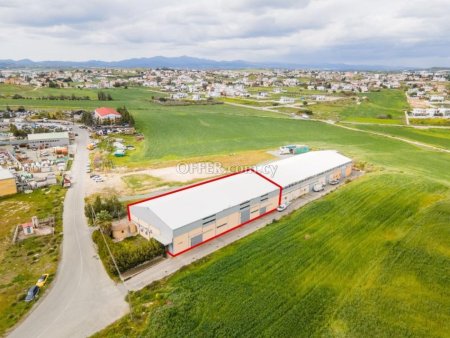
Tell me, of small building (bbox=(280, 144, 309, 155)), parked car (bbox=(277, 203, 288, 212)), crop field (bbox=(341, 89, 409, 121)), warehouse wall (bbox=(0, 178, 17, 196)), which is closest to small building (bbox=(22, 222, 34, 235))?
warehouse wall (bbox=(0, 178, 17, 196))

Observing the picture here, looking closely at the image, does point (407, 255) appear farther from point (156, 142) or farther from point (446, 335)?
point (156, 142)

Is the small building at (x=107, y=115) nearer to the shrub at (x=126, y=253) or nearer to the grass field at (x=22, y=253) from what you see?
the grass field at (x=22, y=253)

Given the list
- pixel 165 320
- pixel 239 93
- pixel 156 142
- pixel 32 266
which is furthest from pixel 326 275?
pixel 239 93

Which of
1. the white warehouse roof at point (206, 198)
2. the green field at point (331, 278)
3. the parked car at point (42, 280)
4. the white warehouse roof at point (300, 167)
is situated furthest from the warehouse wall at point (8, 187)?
the white warehouse roof at point (300, 167)

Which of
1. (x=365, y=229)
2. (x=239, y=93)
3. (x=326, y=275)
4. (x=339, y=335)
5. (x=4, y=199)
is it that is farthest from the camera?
(x=239, y=93)

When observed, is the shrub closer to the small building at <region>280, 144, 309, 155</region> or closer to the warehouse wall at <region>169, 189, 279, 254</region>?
the warehouse wall at <region>169, 189, 279, 254</region>

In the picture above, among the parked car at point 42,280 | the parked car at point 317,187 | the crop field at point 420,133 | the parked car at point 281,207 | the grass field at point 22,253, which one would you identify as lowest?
the grass field at point 22,253

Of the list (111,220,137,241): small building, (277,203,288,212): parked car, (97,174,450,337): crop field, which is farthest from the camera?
(277,203,288,212): parked car
